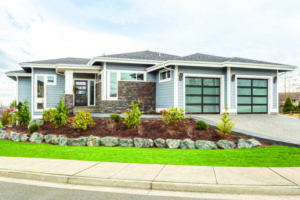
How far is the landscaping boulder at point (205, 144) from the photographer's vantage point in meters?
7.88

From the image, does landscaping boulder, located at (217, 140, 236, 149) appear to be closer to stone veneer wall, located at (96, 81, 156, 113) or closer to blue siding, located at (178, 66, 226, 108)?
blue siding, located at (178, 66, 226, 108)

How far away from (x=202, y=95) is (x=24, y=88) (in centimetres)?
1497

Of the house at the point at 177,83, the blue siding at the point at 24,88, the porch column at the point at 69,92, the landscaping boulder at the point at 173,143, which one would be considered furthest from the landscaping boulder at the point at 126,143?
the blue siding at the point at 24,88

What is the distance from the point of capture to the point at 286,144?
7508mm

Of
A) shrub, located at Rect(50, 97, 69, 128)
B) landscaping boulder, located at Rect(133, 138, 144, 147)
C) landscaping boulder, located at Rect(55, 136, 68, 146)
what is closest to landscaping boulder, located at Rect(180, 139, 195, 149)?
landscaping boulder, located at Rect(133, 138, 144, 147)

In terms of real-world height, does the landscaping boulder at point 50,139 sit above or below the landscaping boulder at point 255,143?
below

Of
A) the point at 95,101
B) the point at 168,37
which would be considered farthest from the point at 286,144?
the point at 168,37

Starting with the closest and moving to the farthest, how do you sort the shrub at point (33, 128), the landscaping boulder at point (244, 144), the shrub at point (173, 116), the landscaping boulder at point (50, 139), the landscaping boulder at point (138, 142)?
the landscaping boulder at point (244, 144), the landscaping boulder at point (138, 142), the landscaping boulder at point (50, 139), the shrub at point (173, 116), the shrub at point (33, 128)

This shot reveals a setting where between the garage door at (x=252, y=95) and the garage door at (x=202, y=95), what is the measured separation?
4.97 feet

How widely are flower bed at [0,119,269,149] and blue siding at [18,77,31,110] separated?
28.3ft

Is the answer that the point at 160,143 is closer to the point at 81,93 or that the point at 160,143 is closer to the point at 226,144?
the point at 226,144

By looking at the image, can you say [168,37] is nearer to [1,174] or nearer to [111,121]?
[111,121]

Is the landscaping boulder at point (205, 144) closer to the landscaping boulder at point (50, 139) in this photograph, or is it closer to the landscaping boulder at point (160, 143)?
the landscaping boulder at point (160, 143)

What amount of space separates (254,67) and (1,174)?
14.0 m
